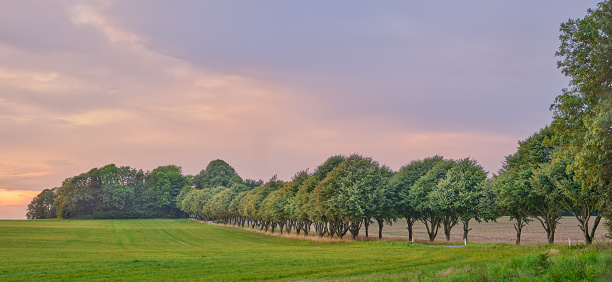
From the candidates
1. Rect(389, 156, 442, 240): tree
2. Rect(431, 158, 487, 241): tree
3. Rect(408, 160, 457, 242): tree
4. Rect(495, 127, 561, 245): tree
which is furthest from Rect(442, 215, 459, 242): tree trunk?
Rect(495, 127, 561, 245): tree

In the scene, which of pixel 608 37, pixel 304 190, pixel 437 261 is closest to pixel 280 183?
pixel 304 190

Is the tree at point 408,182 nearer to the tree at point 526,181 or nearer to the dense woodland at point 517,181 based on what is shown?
the dense woodland at point 517,181

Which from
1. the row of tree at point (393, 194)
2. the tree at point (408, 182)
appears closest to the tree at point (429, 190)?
the row of tree at point (393, 194)

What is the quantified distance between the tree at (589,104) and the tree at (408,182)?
40448mm

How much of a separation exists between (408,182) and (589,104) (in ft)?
159

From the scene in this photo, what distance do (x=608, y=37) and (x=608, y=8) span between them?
1927mm

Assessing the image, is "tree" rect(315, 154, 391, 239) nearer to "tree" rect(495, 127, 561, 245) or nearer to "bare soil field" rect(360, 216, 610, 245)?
"bare soil field" rect(360, 216, 610, 245)

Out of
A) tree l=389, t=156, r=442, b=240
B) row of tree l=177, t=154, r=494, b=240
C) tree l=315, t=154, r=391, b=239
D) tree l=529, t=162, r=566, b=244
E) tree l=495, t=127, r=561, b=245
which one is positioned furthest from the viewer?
tree l=389, t=156, r=442, b=240

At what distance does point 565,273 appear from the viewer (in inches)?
608

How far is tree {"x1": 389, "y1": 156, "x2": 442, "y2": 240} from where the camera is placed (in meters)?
74.1

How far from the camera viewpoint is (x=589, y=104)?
98.2 ft

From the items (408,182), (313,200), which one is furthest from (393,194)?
(313,200)

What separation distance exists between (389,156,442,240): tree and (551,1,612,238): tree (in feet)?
133

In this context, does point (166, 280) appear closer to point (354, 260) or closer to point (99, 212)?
point (354, 260)
